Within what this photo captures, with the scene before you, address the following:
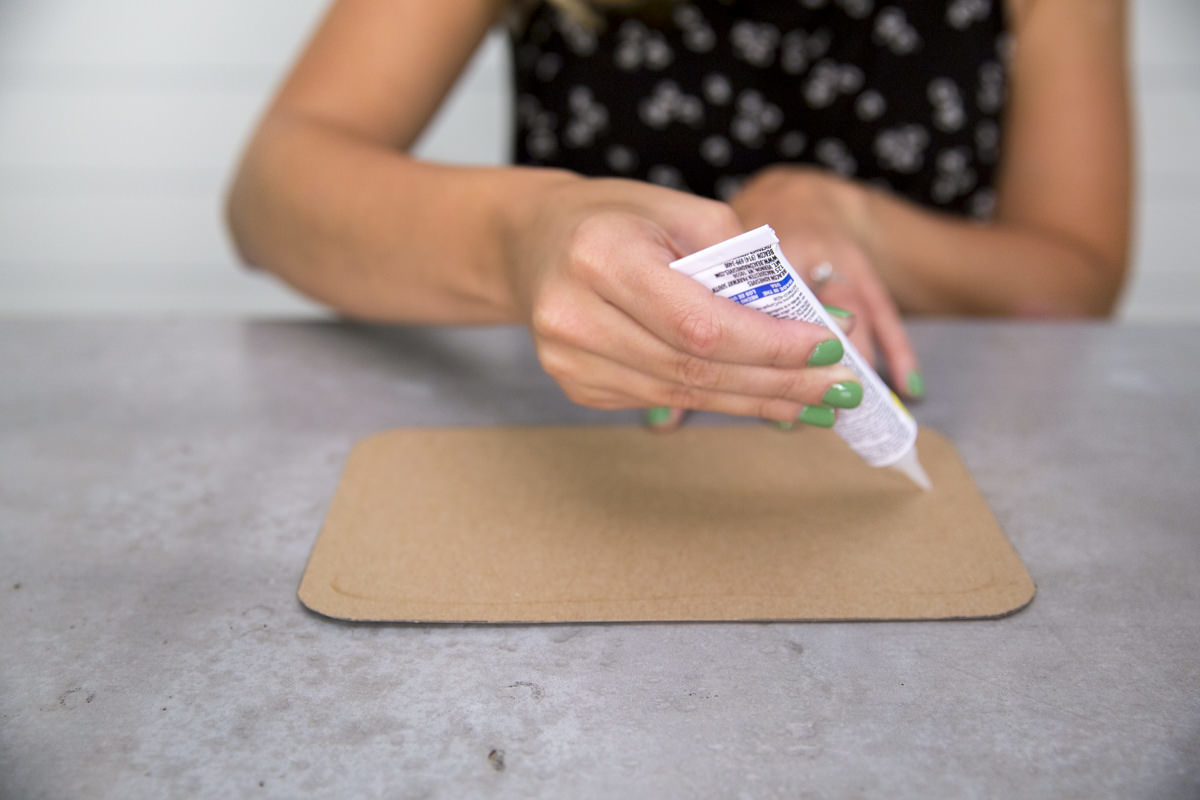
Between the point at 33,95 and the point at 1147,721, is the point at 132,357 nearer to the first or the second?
the point at 1147,721

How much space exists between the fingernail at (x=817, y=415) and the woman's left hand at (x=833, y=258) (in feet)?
0.34

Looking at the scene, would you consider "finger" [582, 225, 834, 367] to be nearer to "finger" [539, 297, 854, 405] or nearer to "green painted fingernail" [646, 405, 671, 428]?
"finger" [539, 297, 854, 405]

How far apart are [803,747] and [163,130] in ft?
5.81

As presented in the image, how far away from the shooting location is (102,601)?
1.33 ft

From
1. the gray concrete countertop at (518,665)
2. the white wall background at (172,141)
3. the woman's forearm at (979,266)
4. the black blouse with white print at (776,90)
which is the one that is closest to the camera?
the gray concrete countertop at (518,665)

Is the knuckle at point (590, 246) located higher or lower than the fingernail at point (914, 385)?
higher

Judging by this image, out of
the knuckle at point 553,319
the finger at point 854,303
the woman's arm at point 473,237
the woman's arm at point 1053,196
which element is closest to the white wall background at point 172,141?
the woman's arm at point 473,237

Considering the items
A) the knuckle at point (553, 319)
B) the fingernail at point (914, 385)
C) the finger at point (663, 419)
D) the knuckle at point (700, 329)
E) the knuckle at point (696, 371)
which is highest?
the knuckle at point (700, 329)

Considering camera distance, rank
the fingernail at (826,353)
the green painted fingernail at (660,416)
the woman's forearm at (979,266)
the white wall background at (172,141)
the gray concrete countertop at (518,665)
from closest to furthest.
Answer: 1. the gray concrete countertop at (518,665)
2. the fingernail at (826,353)
3. the green painted fingernail at (660,416)
4. the woman's forearm at (979,266)
5. the white wall background at (172,141)

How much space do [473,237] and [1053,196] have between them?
60 cm

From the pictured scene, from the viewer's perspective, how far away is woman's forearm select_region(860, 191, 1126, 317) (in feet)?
2.51

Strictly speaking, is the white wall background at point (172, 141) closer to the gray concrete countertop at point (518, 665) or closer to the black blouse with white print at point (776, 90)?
the black blouse with white print at point (776, 90)

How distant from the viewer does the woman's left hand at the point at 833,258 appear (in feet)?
1.94

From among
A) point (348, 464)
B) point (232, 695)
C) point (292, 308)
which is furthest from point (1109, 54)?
point (292, 308)
